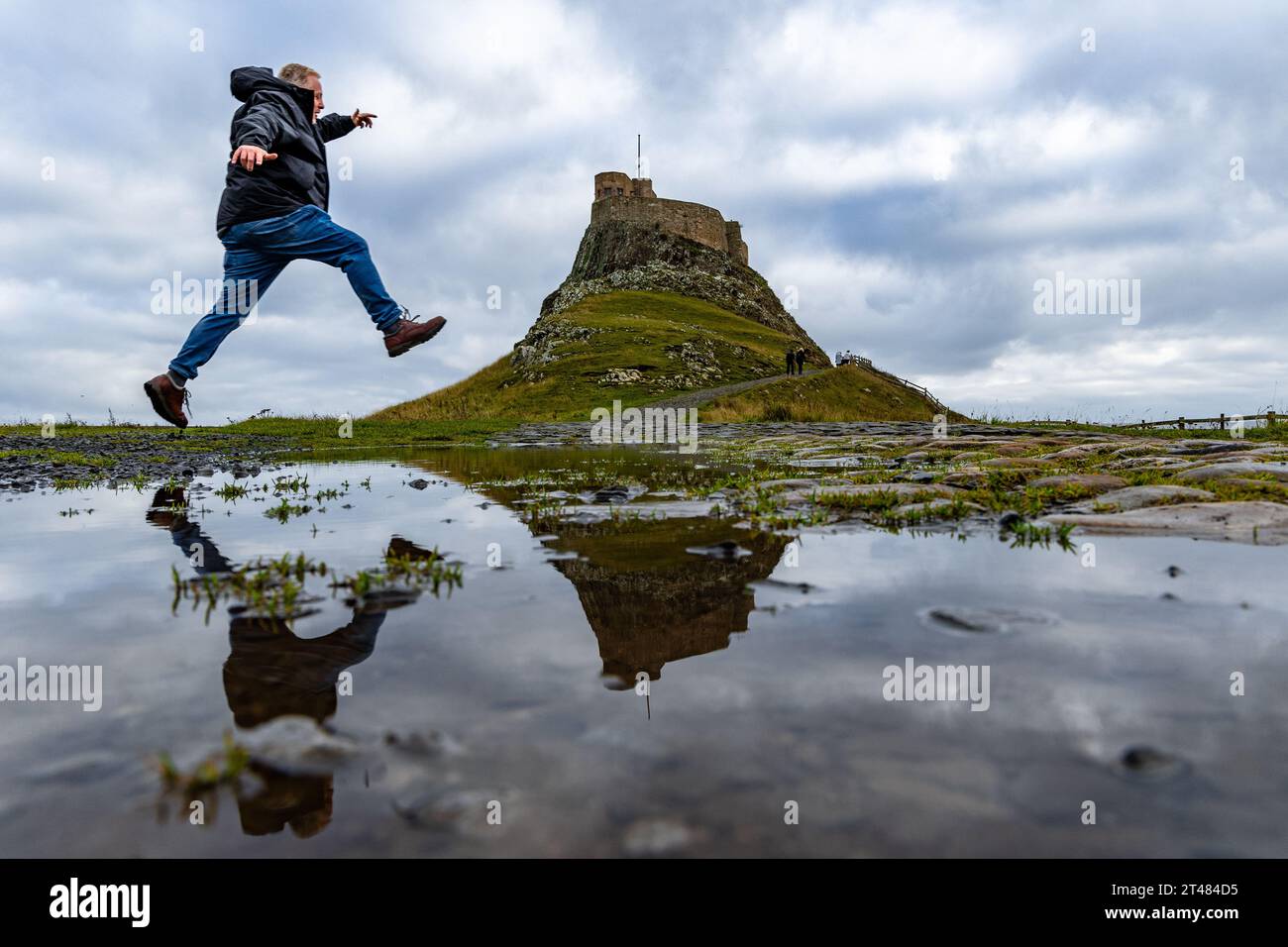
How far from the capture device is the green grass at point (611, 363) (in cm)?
5106

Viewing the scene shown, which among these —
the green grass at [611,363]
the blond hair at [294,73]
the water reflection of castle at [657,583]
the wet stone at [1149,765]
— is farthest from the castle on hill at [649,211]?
the wet stone at [1149,765]

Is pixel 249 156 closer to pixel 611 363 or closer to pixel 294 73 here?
pixel 294 73

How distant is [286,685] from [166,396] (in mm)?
8704

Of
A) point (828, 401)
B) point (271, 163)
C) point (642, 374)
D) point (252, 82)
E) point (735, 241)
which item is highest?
point (735, 241)

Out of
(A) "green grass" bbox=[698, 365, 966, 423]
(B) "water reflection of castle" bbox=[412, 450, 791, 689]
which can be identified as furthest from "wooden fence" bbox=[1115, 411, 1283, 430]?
(B) "water reflection of castle" bbox=[412, 450, 791, 689]

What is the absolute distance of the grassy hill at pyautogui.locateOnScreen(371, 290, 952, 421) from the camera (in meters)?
43.8

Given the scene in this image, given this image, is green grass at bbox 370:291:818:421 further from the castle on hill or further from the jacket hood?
the jacket hood

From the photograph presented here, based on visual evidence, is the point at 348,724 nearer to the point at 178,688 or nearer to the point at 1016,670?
the point at 178,688

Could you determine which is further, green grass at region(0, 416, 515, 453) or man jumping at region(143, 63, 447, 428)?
green grass at region(0, 416, 515, 453)

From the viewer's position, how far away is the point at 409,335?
28.9 feet

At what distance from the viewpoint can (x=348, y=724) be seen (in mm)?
1716

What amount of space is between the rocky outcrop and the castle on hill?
1.21 metres

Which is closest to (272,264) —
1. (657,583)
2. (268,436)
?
(657,583)

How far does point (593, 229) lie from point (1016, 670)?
103 metres
